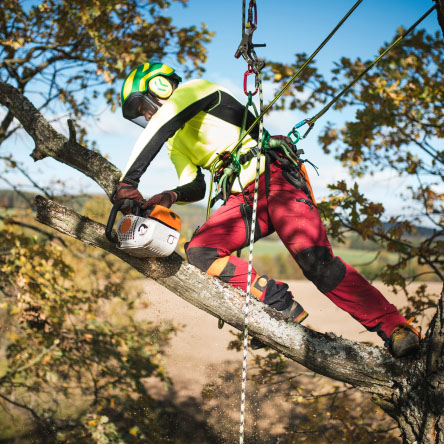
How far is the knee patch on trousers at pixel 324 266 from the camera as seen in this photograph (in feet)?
7.20

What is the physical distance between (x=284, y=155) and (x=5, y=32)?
5.25 metres

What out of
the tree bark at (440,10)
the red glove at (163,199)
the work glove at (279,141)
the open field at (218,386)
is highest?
the tree bark at (440,10)

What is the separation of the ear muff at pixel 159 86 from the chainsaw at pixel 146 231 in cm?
76

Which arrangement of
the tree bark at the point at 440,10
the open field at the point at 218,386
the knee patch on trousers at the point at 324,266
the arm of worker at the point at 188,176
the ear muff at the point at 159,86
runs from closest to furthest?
the tree bark at the point at 440,10, the knee patch on trousers at the point at 324,266, the ear muff at the point at 159,86, the arm of worker at the point at 188,176, the open field at the point at 218,386

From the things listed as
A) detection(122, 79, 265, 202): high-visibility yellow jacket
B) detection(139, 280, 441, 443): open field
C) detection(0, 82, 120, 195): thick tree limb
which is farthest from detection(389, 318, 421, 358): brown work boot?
detection(139, 280, 441, 443): open field

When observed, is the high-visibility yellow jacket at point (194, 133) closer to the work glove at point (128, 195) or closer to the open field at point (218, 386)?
the work glove at point (128, 195)

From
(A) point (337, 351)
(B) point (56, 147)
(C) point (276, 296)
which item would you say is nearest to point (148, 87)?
(B) point (56, 147)

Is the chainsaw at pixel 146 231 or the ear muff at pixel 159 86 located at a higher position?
the ear muff at pixel 159 86

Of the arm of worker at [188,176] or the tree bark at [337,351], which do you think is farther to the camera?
the arm of worker at [188,176]

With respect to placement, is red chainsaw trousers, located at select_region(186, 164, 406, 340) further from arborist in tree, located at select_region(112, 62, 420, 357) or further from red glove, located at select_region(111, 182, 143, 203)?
red glove, located at select_region(111, 182, 143, 203)

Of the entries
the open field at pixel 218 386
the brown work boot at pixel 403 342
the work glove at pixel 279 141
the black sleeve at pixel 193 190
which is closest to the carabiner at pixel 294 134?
the work glove at pixel 279 141

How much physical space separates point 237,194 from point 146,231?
0.76 m

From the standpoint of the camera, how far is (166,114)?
89.6 inches

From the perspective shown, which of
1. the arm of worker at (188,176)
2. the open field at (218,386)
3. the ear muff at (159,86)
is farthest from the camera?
the open field at (218,386)
